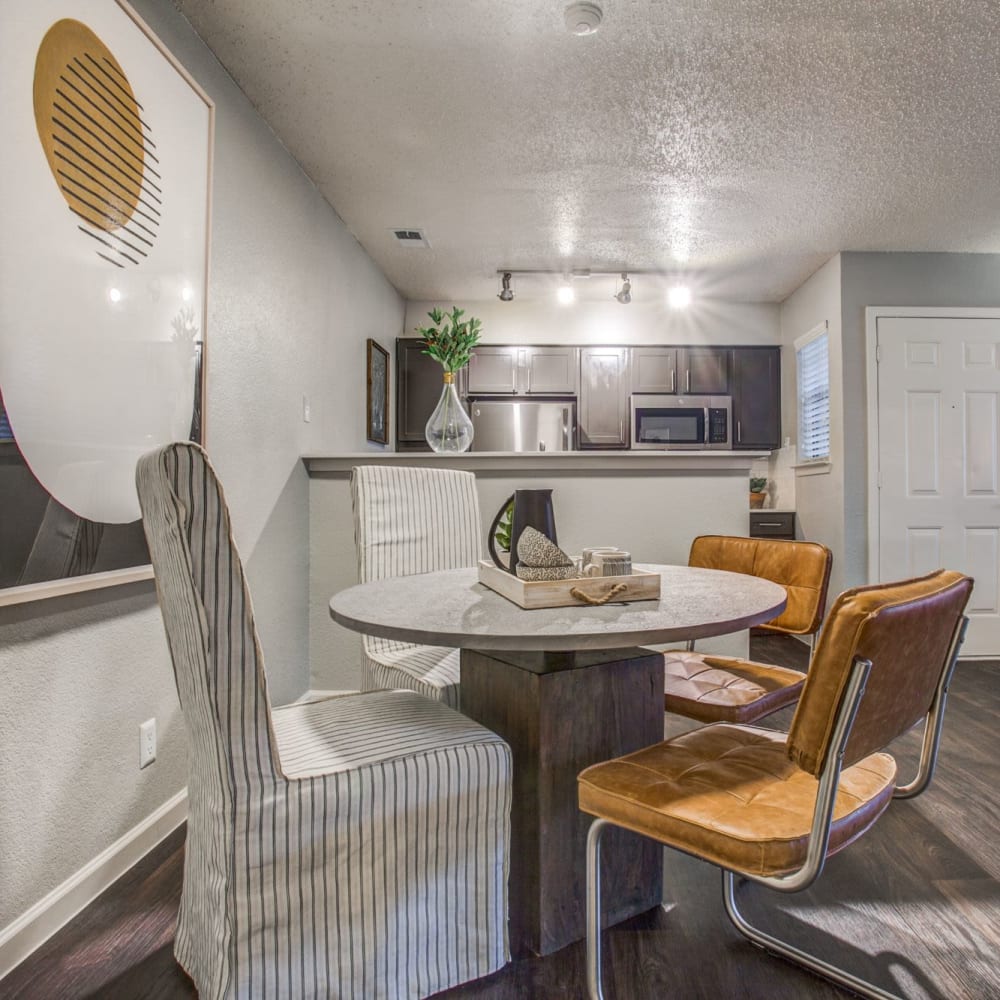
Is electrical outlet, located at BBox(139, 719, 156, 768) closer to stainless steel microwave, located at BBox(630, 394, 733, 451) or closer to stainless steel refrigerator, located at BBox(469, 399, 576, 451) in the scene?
stainless steel refrigerator, located at BBox(469, 399, 576, 451)

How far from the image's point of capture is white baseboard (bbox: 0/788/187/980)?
1.33 metres

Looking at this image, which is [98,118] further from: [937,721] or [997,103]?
[997,103]

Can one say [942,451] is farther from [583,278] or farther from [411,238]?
[411,238]

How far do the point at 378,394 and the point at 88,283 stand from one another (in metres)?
2.91

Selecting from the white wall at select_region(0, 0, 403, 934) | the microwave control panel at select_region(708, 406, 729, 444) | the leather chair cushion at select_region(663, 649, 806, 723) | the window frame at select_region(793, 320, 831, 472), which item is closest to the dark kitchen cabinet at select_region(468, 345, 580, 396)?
the microwave control panel at select_region(708, 406, 729, 444)

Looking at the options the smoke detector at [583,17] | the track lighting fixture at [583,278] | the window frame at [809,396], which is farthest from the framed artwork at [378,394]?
the window frame at [809,396]

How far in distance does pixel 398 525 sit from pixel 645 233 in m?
2.48

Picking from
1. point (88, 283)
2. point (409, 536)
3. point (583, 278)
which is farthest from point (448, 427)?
point (583, 278)

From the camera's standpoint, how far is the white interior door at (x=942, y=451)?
13.1ft

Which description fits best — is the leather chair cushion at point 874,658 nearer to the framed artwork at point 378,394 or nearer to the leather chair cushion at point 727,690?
the leather chair cushion at point 727,690

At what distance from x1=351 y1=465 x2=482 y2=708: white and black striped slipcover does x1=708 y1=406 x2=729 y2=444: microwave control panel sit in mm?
3075

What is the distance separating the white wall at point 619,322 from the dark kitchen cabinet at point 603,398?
0.18m

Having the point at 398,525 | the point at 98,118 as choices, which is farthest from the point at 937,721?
the point at 98,118

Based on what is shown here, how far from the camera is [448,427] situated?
3.08 metres
